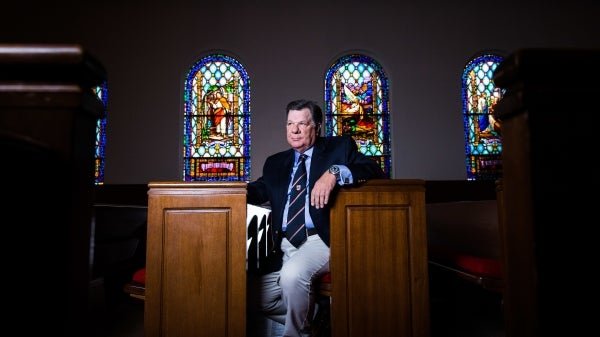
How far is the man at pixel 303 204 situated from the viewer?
5.94ft

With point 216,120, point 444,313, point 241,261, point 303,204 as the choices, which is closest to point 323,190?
point 303,204

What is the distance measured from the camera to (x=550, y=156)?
0.71m

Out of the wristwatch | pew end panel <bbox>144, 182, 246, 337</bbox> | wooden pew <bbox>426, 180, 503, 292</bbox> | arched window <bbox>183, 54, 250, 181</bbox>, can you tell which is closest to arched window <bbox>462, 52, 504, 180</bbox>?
wooden pew <bbox>426, 180, 503, 292</bbox>

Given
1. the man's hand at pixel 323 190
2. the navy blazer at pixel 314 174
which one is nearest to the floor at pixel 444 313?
the navy blazer at pixel 314 174

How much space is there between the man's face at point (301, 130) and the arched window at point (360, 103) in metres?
3.44

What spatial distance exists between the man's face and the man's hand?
441 millimetres

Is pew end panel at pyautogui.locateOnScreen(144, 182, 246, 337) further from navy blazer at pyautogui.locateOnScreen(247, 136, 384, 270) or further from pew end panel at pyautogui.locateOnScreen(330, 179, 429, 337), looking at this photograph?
pew end panel at pyautogui.locateOnScreen(330, 179, 429, 337)

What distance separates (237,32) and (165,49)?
1.00 metres

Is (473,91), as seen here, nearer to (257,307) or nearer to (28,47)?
(257,307)

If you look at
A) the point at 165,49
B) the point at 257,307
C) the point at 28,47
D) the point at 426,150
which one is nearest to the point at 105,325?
the point at 257,307

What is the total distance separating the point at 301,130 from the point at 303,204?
1.33ft

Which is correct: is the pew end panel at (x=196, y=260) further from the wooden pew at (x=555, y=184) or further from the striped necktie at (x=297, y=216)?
the wooden pew at (x=555, y=184)

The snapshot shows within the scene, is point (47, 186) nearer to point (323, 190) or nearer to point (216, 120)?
point (323, 190)

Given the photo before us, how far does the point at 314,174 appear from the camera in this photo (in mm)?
2049
